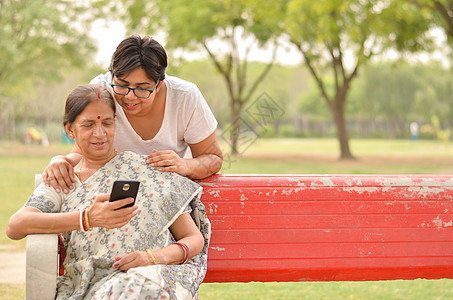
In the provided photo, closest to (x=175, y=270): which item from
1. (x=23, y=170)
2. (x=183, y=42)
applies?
(x=23, y=170)

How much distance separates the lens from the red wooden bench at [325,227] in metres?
3.22

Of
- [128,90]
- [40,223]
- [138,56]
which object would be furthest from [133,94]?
[40,223]

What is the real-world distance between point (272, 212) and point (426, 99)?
60586 mm

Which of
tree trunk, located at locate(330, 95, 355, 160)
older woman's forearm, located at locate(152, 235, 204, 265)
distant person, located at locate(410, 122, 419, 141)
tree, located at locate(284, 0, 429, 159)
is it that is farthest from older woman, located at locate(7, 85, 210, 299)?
distant person, located at locate(410, 122, 419, 141)

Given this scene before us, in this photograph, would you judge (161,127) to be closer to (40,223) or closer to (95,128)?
(95,128)

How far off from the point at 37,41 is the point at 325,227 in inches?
1064

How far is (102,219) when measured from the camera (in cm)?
250

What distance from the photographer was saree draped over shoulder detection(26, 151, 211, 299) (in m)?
2.47

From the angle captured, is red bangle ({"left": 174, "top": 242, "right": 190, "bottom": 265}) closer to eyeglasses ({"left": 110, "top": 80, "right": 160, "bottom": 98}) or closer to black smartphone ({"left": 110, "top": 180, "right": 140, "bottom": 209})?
black smartphone ({"left": 110, "top": 180, "right": 140, "bottom": 209})

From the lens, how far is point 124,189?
2.43 metres

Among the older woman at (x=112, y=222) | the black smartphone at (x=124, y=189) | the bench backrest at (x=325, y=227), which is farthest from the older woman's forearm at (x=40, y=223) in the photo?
the bench backrest at (x=325, y=227)

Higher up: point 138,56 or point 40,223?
point 138,56

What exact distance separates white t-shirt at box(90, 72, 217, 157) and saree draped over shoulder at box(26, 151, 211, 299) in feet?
0.64

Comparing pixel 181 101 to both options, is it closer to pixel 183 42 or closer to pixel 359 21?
pixel 359 21
